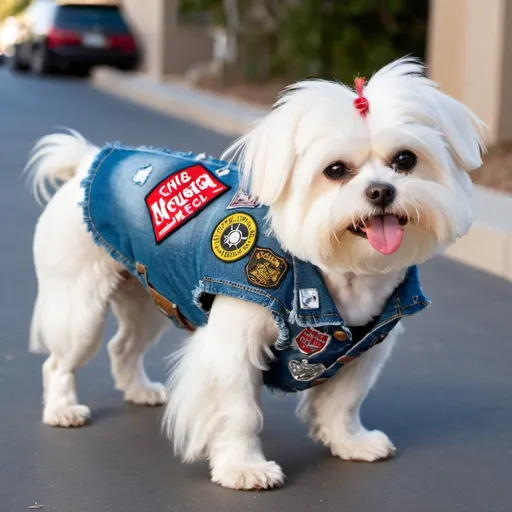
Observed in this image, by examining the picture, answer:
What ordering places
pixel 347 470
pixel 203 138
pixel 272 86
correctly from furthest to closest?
pixel 272 86 < pixel 203 138 < pixel 347 470

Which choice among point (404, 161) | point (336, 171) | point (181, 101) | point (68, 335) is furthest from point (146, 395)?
point (181, 101)

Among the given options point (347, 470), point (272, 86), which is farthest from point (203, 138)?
point (347, 470)

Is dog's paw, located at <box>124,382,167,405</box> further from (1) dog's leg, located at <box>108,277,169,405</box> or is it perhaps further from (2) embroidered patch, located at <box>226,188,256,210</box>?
(2) embroidered patch, located at <box>226,188,256,210</box>

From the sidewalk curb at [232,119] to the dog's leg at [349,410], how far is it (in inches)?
42.9

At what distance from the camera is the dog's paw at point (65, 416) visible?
226 inches

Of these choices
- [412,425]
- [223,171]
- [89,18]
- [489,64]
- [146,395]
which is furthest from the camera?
[89,18]

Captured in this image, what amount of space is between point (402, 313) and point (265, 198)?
752 mm

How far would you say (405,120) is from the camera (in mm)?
4430

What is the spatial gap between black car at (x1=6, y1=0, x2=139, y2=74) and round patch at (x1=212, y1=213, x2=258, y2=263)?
25.6 metres

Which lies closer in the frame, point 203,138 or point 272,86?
point 203,138

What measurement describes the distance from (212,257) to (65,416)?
1.31 m

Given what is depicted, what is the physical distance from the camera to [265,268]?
4758mm

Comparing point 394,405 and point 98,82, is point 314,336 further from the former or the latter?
point 98,82

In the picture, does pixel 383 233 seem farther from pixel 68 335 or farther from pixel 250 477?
pixel 68 335
